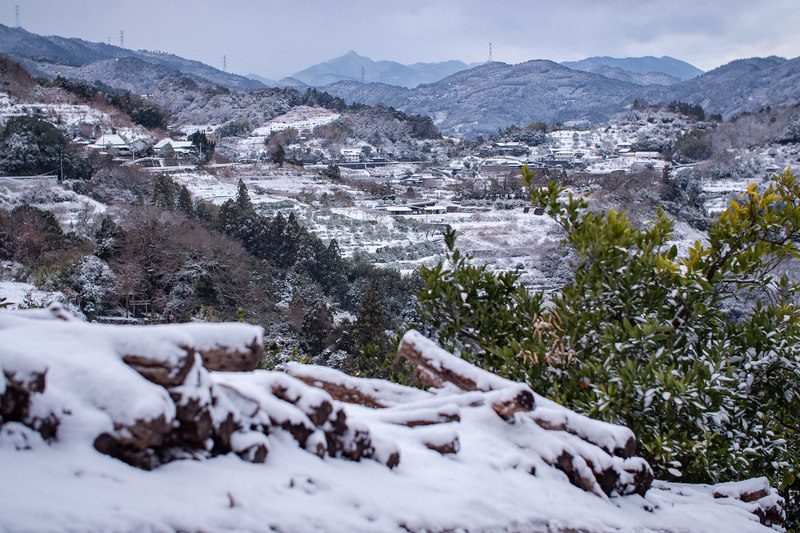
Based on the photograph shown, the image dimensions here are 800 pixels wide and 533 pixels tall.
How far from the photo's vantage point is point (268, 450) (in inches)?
55.1

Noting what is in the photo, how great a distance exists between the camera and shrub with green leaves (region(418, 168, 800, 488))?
2.33 meters

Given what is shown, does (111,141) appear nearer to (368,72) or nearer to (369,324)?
(369,324)

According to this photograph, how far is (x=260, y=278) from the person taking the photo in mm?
13750

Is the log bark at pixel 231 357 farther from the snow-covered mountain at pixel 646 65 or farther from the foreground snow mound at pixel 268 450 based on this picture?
the snow-covered mountain at pixel 646 65

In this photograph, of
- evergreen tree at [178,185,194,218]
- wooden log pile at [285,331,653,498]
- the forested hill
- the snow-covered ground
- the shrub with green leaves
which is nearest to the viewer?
wooden log pile at [285,331,653,498]

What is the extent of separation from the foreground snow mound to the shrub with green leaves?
30cm

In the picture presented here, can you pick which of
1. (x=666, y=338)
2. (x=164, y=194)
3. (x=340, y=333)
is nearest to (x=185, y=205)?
(x=164, y=194)

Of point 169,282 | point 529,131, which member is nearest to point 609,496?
point 169,282

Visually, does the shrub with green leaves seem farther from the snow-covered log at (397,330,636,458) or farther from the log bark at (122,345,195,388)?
the log bark at (122,345,195,388)

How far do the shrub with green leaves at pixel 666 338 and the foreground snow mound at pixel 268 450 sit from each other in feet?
0.97

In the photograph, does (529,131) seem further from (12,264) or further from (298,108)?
(12,264)

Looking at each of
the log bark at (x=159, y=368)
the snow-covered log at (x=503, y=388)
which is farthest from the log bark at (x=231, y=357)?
the snow-covered log at (x=503, y=388)

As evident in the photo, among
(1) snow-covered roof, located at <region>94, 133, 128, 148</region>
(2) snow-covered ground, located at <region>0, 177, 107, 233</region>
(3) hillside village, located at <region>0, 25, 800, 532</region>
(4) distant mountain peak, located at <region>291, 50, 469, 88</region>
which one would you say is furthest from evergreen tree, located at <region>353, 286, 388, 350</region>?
(4) distant mountain peak, located at <region>291, 50, 469, 88</region>

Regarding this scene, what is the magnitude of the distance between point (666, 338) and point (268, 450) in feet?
6.21
